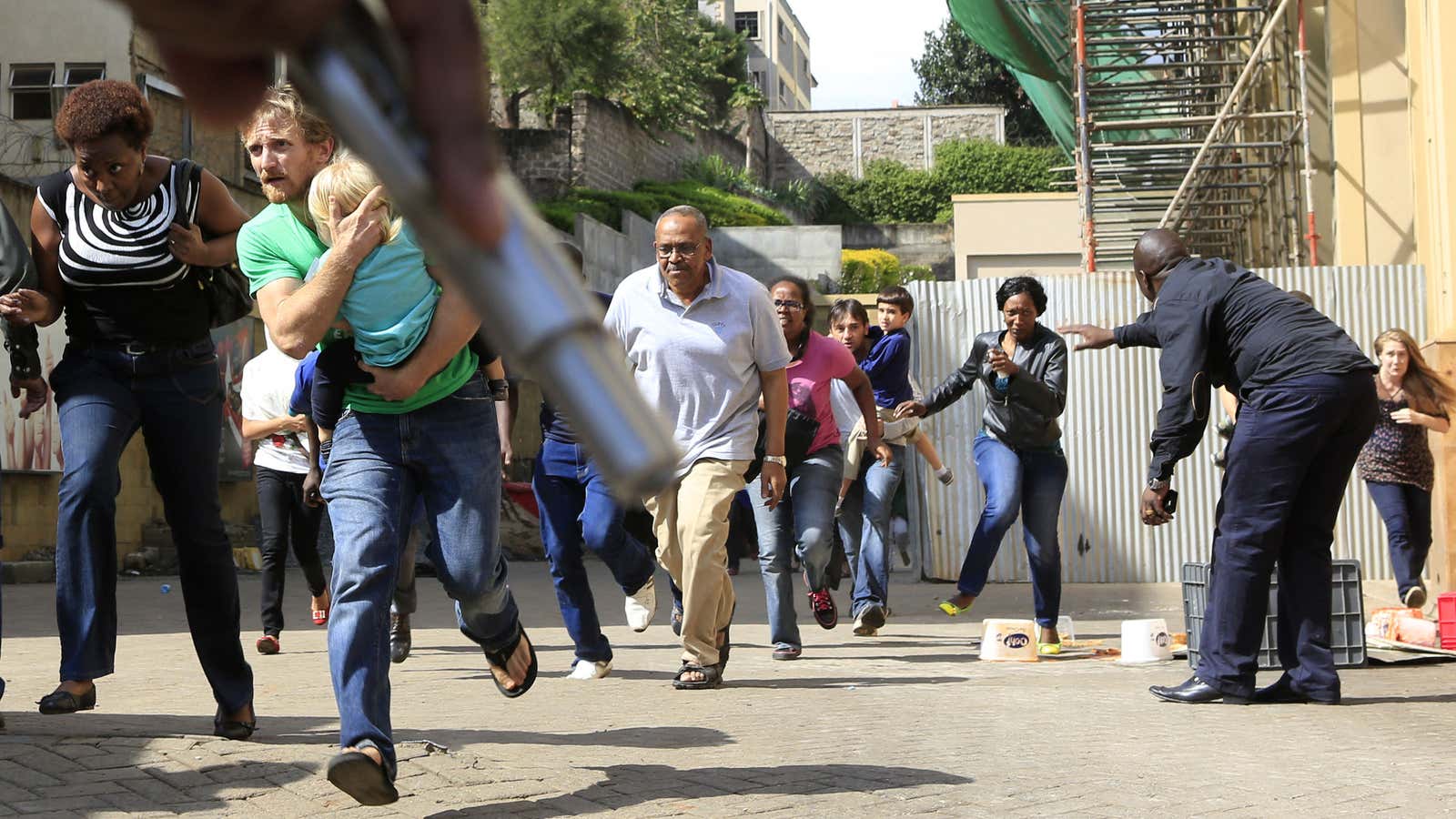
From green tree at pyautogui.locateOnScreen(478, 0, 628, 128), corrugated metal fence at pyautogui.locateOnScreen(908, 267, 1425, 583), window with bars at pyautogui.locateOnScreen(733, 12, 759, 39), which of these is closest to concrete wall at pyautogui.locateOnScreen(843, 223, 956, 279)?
green tree at pyautogui.locateOnScreen(478, 0, 628, 128)

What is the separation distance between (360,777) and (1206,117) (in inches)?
643

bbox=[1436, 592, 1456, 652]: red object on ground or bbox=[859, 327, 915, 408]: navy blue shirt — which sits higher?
bbox=[859, 327, 915, 408]: navy blue shirt

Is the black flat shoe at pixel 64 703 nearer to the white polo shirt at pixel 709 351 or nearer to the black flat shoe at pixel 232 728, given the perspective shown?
the black flat shoe at pixel 232 728

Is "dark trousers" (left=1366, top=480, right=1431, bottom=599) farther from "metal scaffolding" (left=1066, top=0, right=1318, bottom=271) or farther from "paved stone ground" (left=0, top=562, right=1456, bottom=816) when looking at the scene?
"metal scaffolding" (left=1066, top=0, right=1318, bottom=271)

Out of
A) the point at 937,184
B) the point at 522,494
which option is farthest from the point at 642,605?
the point at 937,184

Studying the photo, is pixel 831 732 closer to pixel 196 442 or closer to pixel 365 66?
pixel 196 442

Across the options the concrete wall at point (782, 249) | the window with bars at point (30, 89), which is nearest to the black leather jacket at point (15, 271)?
the window with bars at point (30, 89)

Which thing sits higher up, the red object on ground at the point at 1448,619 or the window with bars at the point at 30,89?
the window with bars at the point at 30,89

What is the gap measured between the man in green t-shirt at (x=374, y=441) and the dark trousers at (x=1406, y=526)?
23.6 ft

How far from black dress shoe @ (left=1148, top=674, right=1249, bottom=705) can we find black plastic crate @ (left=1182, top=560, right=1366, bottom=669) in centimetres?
111

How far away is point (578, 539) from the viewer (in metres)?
7.82

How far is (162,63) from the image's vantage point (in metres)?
0.89

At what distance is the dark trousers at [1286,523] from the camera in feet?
Answer: 21.3

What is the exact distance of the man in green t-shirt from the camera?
4090mm
